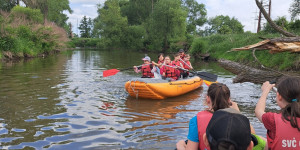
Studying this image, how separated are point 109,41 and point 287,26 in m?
28.3

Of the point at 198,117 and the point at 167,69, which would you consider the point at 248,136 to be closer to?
the point at 198,117

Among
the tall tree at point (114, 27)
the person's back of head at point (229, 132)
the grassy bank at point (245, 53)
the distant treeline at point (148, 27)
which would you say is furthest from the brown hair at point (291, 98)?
the tall tree at point (114, 27)

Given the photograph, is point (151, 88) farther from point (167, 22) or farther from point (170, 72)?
point (167, 22)

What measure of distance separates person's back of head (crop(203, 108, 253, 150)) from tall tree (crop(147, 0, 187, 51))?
3369 cm


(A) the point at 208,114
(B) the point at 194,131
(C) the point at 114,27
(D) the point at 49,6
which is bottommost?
(B) the point at 194,131

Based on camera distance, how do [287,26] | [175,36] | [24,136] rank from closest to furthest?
1. [24,136]
2. [287,26]
3. [175,36]

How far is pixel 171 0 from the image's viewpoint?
117 feet

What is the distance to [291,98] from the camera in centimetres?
215

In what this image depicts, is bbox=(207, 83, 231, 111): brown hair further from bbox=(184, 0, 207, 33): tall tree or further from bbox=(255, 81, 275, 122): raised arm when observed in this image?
bbox=(184, 0, 207, 33): tall tree

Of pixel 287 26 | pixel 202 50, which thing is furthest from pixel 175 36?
pixel 287 26

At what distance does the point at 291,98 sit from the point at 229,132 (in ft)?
2.56

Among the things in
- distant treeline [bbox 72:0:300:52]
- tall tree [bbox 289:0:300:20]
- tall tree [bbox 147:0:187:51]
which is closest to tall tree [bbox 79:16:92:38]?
distant treeline [bbox 72:0:300:52]

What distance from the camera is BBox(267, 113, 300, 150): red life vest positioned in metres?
2.17

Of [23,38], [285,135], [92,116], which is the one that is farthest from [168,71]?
[23,38]
